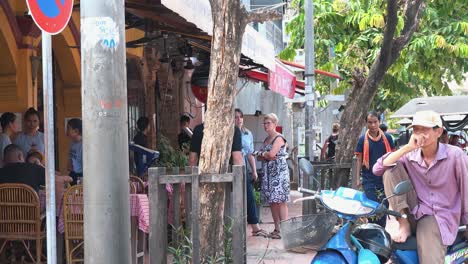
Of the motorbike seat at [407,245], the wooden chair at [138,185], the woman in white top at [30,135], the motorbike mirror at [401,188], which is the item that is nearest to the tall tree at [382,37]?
the woman in white top at [30,135]

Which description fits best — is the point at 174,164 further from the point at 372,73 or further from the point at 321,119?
the point at 321,119

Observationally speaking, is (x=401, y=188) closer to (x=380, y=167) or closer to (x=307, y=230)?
(x=380, y=167)

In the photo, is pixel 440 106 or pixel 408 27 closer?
pixel 408 27

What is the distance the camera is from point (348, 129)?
32.0 ft

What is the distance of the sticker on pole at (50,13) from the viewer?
4531mm

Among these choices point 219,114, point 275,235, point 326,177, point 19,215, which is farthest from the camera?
point 275,235

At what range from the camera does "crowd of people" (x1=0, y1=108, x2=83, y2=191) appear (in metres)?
7.52

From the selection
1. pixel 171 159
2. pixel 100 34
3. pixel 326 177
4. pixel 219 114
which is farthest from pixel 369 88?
pixel 100 34

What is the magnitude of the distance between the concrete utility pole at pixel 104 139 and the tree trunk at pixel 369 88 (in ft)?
16.4

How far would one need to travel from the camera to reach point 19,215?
7.08 m

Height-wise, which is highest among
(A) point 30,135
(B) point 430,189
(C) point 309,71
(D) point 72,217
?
(C) point 309,71

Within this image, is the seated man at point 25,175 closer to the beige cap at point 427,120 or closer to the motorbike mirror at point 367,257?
the motorbike mirror at point 367,257

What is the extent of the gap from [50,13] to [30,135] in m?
5.35

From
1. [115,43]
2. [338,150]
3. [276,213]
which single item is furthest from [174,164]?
[115,43]
